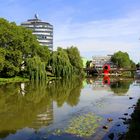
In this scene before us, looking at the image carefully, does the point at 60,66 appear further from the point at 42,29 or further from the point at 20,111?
the point at 42,29

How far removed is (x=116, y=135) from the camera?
23828 mm

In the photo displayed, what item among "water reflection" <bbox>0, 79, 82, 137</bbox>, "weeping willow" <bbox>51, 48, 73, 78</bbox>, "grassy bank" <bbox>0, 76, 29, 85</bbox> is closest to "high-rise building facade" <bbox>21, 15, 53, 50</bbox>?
"weeping willow" <bbox>51, 48, 73, 78</bbox>

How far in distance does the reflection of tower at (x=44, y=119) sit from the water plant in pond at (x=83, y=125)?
6.23 feet

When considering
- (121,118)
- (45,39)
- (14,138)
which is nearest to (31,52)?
(121,118)

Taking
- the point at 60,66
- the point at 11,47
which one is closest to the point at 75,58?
the point at 60,66

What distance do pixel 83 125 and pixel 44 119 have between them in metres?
4.18

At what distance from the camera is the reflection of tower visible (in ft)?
91.5

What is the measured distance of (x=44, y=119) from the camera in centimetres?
3044

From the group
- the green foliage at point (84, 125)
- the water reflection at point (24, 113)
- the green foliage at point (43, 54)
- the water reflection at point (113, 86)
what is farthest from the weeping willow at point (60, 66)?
the green foliage at point (84, 125)

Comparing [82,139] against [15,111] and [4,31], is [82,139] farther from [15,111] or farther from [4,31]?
[4,31]

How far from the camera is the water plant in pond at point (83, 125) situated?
24.9 metres

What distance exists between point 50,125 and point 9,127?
3047mm

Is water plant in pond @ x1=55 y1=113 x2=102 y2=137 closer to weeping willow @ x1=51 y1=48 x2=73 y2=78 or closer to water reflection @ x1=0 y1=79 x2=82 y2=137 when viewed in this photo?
water reflection @ x1=0 y1=79 x2=82 y2=137

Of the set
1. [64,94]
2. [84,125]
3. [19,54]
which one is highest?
[19,54]
